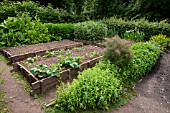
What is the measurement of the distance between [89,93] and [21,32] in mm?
5313

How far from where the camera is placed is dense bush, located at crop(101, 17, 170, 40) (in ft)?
27.8

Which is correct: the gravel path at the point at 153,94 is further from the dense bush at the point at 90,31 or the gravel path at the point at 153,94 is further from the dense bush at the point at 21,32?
the dense bush at the point at 21,32

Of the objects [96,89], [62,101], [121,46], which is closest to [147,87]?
[121,46]

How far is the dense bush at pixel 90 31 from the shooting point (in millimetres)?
8219

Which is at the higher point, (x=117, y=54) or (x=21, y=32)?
(x=21, y=32)

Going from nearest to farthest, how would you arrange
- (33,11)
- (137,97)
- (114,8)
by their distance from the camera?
(137,97) < (33,11) < (114,8)

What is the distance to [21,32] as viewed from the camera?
7297mm

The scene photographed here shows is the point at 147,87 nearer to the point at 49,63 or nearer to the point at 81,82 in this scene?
the point at 81,82

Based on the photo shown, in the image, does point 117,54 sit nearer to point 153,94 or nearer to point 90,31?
point 153,94

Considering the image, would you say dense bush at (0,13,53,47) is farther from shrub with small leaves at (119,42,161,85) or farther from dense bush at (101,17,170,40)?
shrub with small leaves at (119,42,161,85)

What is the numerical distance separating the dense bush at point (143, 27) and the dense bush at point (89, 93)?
614cm

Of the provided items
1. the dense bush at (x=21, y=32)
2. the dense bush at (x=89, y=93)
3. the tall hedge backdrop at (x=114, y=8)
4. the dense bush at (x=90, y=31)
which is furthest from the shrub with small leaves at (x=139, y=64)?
the tall hedge backdrop at (x=114, y=8)

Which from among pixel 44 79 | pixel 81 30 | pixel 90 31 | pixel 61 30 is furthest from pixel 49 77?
pixel 61 30

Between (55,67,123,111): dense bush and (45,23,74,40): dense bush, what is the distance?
533cm
